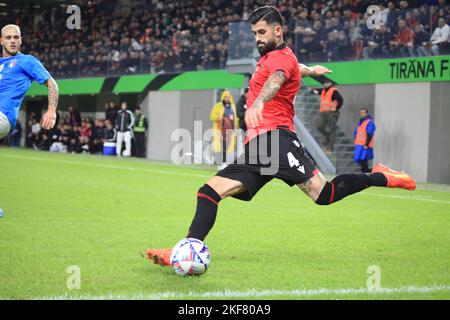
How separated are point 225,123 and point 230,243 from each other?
54.9 feet

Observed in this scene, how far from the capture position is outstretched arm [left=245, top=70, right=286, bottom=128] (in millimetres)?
6117

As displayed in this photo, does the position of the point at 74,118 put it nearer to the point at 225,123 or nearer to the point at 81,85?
the point at 81,85

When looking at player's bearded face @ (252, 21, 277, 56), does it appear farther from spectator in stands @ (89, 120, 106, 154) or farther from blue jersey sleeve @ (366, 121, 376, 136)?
spectator in stands @ (89, 120, 106, 154)

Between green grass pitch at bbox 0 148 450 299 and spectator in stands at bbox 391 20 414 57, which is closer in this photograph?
green grass pitch at bbox 0 148 450 299

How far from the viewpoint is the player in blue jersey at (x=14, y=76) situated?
10289mm

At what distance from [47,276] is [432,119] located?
59.4ft

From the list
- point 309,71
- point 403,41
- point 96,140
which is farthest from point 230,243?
point 96,140

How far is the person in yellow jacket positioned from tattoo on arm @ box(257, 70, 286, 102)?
1841 cm

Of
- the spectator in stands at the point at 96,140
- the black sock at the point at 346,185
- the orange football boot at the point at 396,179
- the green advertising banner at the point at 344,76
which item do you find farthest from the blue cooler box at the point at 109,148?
the black sock at the point at 346,185

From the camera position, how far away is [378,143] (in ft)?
80.1

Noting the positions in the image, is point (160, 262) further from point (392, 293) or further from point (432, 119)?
point (432, 119)

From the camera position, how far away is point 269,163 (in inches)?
262

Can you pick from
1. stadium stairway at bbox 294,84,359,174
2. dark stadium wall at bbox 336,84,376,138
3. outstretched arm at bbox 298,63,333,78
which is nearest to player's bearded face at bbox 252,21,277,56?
outstretched arm at bbox 298,63,333,78

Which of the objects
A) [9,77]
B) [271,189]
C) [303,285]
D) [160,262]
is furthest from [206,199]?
[271,189]
